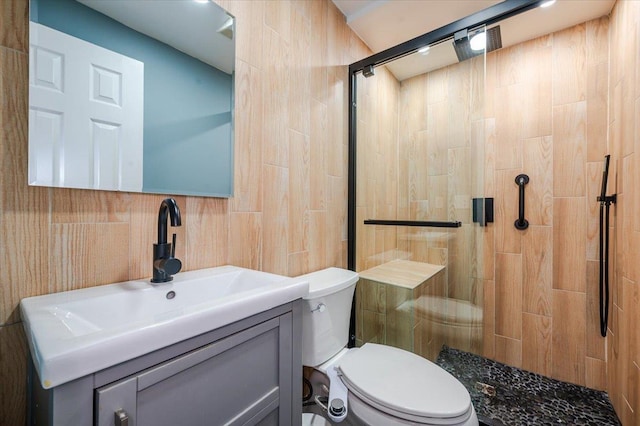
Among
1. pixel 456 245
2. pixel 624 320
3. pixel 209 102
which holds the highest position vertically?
pixel 209 102

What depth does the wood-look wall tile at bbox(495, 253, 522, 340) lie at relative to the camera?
200 cm

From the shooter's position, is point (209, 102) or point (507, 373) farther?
point (507, 373)

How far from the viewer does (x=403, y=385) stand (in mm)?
1060

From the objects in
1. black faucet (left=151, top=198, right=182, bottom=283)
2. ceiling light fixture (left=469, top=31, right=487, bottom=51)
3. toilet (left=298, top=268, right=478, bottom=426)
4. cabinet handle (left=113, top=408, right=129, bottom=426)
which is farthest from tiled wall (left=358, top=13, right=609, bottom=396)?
cabinet handle (left=113, top=408, right=129, bottom=426)

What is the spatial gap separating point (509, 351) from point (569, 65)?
1.99m

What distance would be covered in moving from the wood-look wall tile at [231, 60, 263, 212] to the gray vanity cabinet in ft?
1.81

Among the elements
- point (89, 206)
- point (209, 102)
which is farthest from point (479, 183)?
point (89, 206)

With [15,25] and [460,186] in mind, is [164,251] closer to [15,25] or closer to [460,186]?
[15,25]

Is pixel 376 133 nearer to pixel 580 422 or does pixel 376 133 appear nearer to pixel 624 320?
pixel 624 320

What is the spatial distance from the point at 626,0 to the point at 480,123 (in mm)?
898

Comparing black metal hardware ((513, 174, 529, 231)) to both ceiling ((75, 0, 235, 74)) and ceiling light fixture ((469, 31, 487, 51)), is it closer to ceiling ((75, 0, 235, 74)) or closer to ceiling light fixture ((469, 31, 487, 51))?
ceiling light fixture ((469, 31, 487, 51))

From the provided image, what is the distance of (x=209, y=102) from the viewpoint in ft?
3.65

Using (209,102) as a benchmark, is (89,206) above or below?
below

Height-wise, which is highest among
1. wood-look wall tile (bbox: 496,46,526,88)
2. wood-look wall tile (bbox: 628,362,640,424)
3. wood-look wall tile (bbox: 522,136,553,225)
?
wood-look wall tile (bbox: 496,46,526,88)
